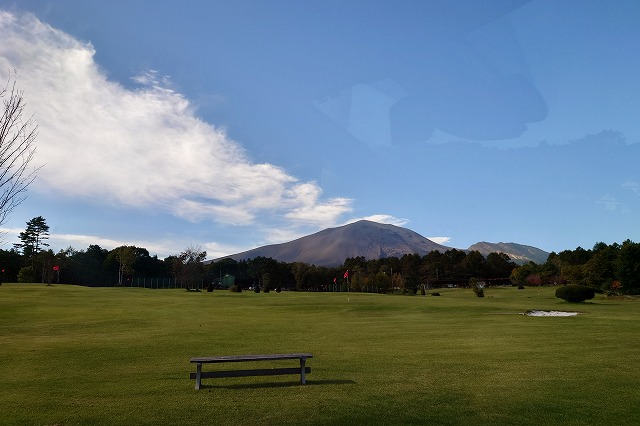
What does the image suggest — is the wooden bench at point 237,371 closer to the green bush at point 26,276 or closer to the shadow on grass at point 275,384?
the shadow on grass at point 275,384

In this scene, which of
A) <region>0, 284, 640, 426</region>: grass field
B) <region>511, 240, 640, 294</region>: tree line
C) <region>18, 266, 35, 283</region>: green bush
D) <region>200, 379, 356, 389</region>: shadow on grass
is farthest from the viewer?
<region>18, 266, 35, 283</region>: green bush

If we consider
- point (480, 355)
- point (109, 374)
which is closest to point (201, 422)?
point (109, 374)

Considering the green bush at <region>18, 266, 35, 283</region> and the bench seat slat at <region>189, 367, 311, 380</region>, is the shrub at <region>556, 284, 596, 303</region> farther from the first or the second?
the green bush at <region>18, 266, 35, 283</region>

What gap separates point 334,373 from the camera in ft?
52.2

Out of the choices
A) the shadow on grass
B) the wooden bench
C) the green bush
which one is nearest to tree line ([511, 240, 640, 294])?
the shadow on grass

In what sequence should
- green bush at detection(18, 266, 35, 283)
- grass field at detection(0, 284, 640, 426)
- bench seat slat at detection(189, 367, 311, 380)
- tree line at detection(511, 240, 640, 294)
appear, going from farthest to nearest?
green bush at detection(18, 266, 35, 283) → tree line at detection(511, 240, 640, 294) → bench seat slat at detection(189, 367, 311, 380) → grass field at detection(0, 284, 640, 426)

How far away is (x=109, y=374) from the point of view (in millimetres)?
15805

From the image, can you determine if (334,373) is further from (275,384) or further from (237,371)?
(237,371)

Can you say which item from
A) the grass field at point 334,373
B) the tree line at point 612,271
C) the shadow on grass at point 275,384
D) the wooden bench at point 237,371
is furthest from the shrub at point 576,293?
the wooden bench at point 237,371

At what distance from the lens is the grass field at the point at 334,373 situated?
11281 mm

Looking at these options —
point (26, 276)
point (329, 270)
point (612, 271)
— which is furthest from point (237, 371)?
point (329, 270)

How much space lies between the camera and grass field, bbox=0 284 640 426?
11.3 m

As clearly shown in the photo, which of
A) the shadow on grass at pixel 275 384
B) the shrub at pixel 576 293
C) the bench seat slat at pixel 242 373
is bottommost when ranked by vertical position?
the shadow on grass at pixel 275 384

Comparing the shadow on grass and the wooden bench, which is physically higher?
the wooden bench
